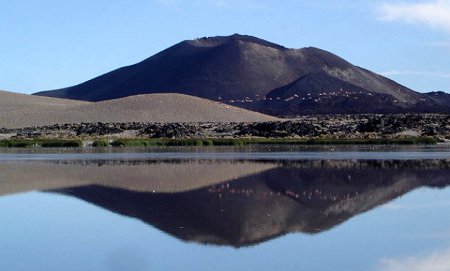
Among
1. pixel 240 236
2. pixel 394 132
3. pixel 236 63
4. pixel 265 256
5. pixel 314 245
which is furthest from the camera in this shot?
pixel 236 63

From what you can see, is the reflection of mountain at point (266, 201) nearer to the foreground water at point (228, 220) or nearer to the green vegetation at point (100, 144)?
the foreground water at point (228, 220)

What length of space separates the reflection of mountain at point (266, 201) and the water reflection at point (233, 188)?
0.02m

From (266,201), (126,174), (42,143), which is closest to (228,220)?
(266,201)

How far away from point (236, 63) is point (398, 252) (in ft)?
566

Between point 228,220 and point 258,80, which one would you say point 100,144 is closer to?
point 228,220

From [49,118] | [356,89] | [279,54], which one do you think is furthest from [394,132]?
[279,54]

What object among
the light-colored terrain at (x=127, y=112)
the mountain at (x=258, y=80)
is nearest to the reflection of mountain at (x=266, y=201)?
the light-colored terrain at (x=127, y=112)

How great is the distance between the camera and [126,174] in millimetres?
21562

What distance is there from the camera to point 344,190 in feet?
54.1

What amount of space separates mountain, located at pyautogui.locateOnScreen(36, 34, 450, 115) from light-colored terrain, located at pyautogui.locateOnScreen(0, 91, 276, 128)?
5085 cm

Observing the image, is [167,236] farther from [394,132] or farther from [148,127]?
[148,127]

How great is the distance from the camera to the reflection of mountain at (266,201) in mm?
11627

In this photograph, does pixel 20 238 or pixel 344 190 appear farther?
pixel 344 190

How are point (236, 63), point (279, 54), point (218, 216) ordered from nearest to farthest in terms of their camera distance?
1. point (218, 216)
2. point (236, 63)
3. point (279, 54)
